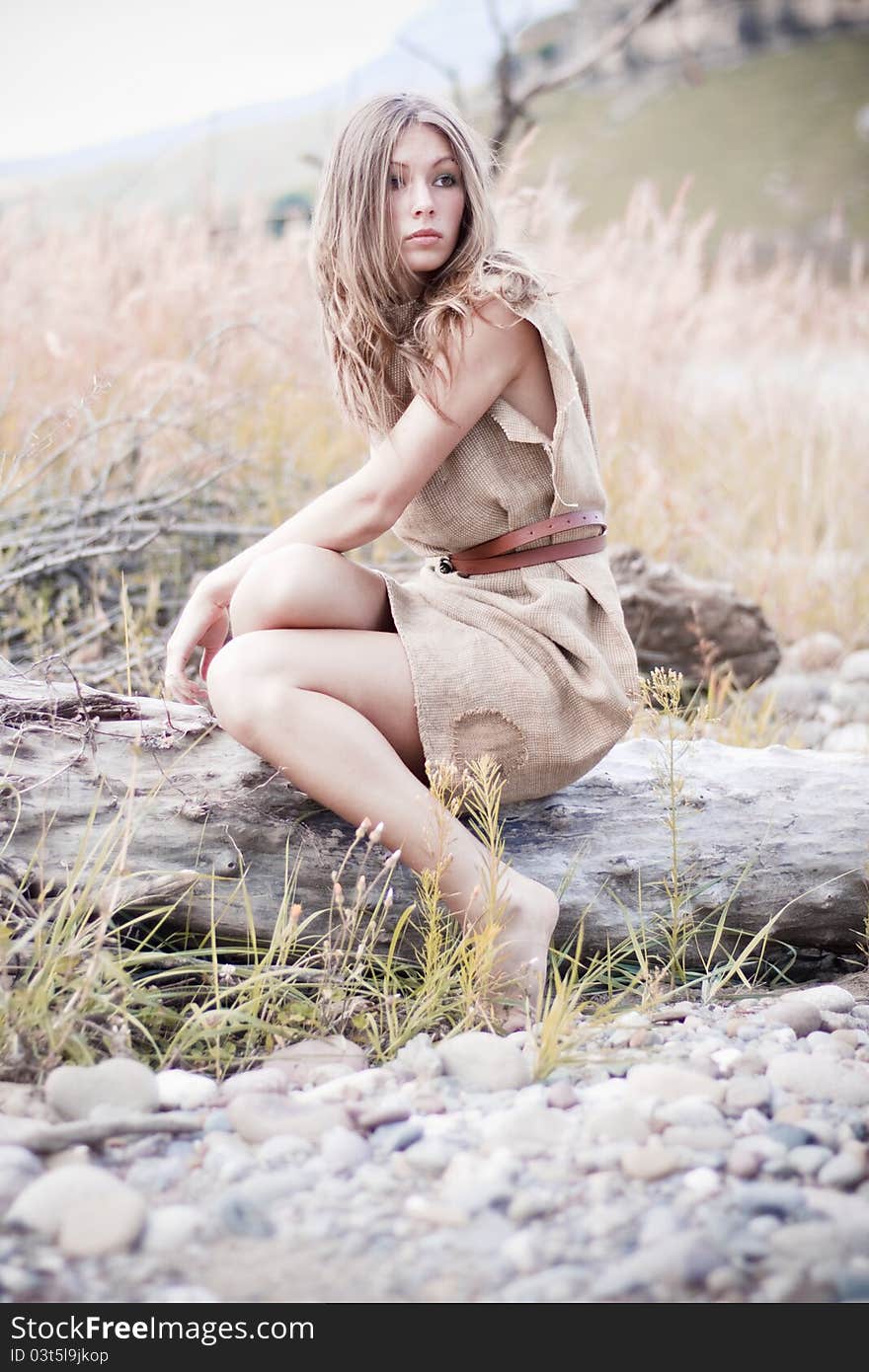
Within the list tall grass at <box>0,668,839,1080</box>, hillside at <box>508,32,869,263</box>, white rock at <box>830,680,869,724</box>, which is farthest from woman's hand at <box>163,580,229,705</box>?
hillside at <box>508,32,869,263</box>

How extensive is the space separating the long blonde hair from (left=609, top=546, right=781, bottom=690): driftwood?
46.5 inches

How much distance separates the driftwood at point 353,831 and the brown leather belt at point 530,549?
34cm

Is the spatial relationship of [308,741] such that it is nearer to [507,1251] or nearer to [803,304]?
[507,1251]

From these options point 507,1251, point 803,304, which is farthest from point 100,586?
point 803,304

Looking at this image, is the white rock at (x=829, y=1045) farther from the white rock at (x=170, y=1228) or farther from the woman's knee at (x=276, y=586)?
the woman's knee at (x=276, y=586)

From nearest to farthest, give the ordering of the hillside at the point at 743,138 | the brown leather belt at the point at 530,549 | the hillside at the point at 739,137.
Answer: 1. the brown leather belt at the point at 530,549
2. the hillside at the point at 739,137
3. the hillside at the point at 743,138

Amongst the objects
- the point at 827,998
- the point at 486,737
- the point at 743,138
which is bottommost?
the point at 827,998

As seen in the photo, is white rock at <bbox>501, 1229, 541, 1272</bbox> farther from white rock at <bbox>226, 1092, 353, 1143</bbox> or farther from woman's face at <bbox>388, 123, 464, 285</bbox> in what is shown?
woman's face at <bbox>388, 123, 464, 285</bbox>

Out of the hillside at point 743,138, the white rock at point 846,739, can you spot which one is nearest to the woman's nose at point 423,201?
the white rock at point 846,739

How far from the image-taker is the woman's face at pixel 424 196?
1.77m

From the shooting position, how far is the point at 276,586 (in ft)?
5.57

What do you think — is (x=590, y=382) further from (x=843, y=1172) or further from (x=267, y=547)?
(x=843, y=1172)

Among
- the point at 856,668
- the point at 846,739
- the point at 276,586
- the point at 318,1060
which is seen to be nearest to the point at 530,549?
the point at 276,586

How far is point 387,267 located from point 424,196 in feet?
0.40
